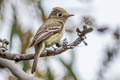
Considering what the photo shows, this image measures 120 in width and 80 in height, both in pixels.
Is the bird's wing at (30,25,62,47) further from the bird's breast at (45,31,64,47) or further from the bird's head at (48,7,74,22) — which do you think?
the bird's head at (48,7,74,22)

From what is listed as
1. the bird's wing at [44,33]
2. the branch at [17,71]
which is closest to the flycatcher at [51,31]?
the bird's wing at [44,33]

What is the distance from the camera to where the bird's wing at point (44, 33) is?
3.13m

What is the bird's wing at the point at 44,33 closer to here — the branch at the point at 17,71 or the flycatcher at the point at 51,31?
the flycatcher at the point at 51,31

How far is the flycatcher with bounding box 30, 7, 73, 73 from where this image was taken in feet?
10.0

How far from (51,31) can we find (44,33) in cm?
18

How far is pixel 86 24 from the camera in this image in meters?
1.96

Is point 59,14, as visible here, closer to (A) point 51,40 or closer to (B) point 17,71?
(A) point 51,40

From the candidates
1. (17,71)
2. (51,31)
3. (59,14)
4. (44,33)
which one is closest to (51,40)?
(44,33)

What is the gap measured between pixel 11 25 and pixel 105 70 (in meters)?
2.42

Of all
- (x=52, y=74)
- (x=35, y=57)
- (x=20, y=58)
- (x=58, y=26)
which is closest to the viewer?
(x=20, y=58)

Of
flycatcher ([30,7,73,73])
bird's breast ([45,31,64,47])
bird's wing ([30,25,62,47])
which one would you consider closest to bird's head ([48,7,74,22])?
flycatcher ([30,7,73,73])

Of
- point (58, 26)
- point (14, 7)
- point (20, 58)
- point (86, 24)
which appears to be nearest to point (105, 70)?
point (86, 24)

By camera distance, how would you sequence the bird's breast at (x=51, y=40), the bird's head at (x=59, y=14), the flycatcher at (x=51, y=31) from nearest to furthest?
the flycatcher at (x=51, y=31) < the bird's breast at (x=51, y=40) < the bird's head at (x=59, y=14)

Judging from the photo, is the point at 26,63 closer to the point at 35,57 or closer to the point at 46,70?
the point at 46,70
